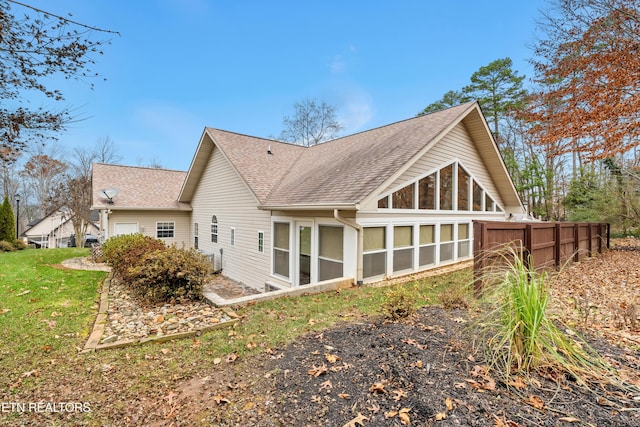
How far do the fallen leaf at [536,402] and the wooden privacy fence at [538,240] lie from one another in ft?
7.68

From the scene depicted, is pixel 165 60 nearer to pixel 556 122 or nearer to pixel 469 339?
pixel 469 339

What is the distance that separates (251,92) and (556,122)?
18015 mm

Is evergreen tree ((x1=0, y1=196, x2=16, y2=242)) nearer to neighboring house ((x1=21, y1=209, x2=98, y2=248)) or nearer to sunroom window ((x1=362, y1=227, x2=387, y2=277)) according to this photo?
neighboring house ((x1=21, y1=209, x2=98, y2=248))

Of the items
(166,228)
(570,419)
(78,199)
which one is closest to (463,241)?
(570,419)

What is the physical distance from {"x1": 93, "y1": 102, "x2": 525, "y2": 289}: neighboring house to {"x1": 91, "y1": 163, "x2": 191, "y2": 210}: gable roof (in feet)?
0.43

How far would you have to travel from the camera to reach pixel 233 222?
12.7m

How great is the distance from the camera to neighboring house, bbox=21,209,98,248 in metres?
33.5

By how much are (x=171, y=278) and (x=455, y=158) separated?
9282mm

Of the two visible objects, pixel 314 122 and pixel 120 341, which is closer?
pixel 120 341

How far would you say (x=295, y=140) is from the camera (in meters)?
30.2

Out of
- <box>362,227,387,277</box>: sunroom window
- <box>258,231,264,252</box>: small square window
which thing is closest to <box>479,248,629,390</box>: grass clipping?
<box>362,227,387,277</box>: sunroom window

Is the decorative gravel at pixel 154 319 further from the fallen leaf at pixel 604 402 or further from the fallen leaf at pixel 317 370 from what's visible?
Answer: the fallen leaf at pixel 604 402

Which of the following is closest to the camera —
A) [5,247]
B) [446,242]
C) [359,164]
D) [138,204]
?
[359,164]

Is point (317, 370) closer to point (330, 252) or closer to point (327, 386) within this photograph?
point (327, 386)
